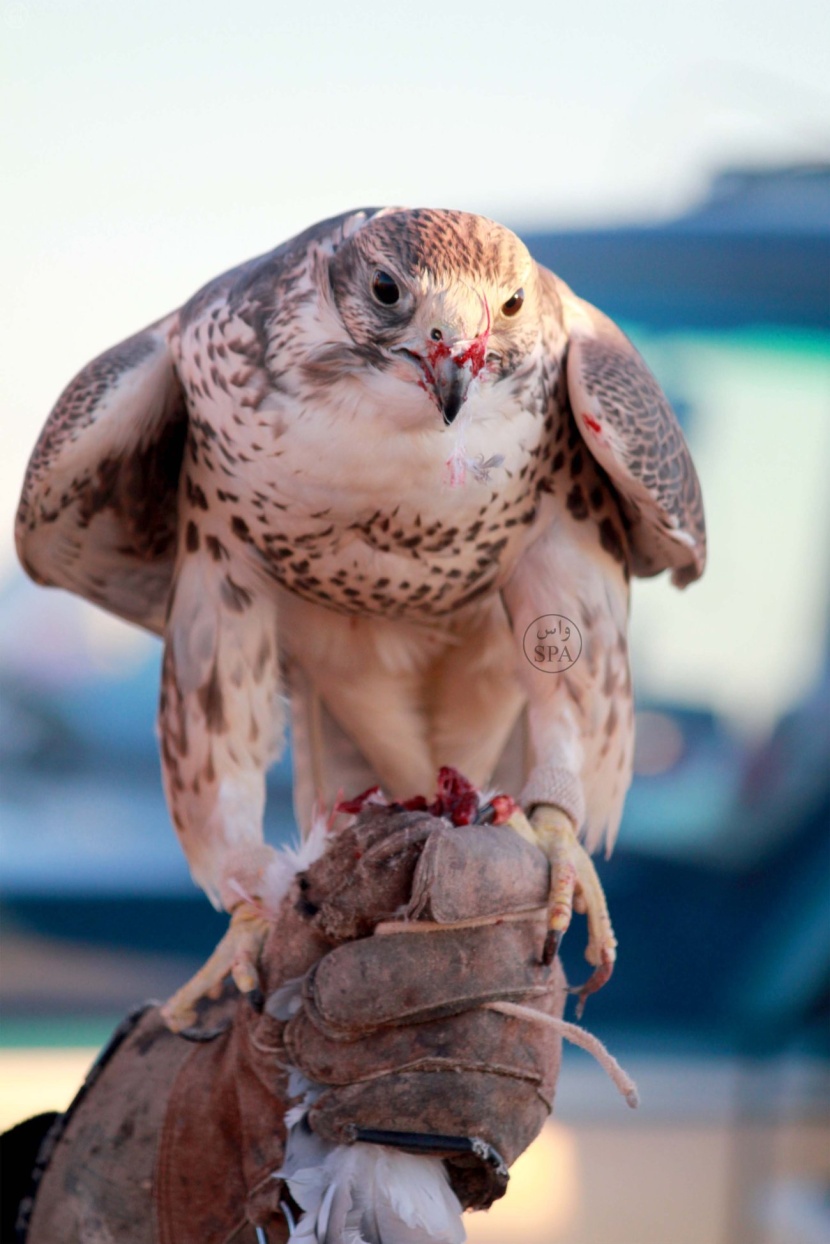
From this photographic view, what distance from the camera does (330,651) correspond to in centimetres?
213

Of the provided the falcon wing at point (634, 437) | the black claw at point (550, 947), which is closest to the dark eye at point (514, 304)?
the falcon wing at point (634, 437)

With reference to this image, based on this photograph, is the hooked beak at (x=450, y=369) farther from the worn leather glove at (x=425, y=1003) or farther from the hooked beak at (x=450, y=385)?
the worn leather glove at (x=425, y=1003)

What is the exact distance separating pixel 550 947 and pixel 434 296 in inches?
28.6

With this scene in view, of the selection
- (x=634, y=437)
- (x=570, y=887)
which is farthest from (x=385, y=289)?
(x=570, y=887)

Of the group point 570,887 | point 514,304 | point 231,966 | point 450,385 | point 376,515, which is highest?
point 514,304

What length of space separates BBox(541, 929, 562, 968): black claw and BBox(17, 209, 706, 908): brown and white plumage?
0.27 m

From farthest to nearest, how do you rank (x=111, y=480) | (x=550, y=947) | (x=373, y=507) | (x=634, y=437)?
(x=111, y=480) < (x=634, y=437) < (x=373, y=507) < (x=550, y=947)

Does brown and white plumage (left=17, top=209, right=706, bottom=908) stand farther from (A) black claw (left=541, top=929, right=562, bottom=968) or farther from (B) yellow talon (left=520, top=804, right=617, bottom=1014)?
(A) black claw (left=541, top=929, right=562, bottom=968)

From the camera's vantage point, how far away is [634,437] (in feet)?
6.15

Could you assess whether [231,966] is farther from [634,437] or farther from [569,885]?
[634,437]

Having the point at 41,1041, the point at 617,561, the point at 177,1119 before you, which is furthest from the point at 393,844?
the point at 41,1041

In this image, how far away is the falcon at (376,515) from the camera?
1648mm

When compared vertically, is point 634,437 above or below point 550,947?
above

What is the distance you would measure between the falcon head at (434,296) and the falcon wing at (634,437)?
214 mm
